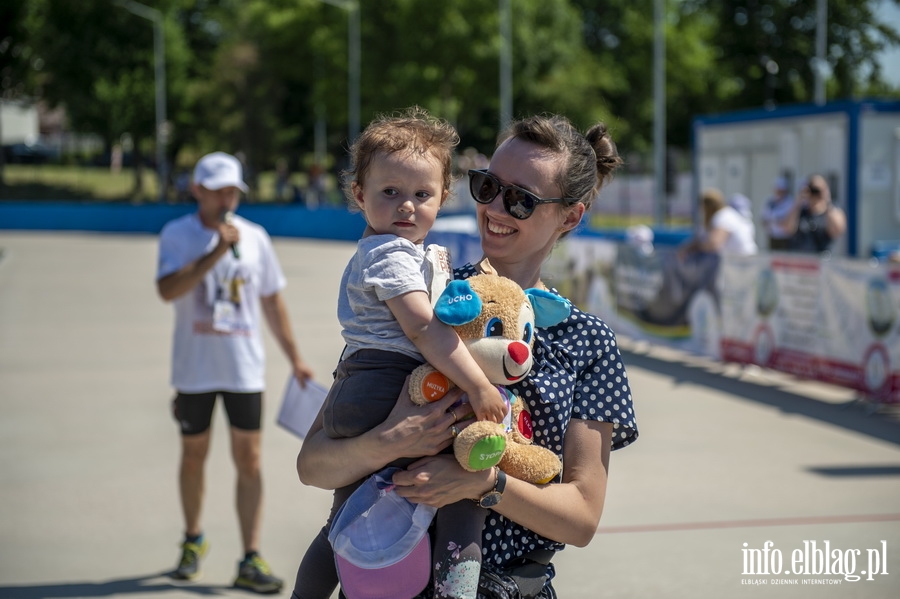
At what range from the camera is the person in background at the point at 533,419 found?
232 cm

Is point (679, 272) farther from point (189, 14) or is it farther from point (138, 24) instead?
point (189, 14)

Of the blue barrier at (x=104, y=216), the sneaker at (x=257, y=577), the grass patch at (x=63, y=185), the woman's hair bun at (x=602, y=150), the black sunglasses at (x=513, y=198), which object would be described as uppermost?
the grass patch at (x=63, y=185)

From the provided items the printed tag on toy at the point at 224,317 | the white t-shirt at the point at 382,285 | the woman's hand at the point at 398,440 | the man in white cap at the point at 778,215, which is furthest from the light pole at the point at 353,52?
the woman's hand at the point at 398,440

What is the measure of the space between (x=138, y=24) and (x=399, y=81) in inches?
571

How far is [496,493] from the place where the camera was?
232 centimetres

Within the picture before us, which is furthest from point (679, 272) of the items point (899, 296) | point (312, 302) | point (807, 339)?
point (312, 302)

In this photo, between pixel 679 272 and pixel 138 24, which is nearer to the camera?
pixel 679 272

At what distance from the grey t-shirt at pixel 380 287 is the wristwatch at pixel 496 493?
0.30 m

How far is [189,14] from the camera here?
70.2 m

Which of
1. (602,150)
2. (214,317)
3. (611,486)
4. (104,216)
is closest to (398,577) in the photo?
(602,150)

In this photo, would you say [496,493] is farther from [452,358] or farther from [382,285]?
[382,285]

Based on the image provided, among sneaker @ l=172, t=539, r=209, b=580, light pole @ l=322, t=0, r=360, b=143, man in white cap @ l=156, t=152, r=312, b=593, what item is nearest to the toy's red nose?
man in white cap @ l=156, t=152, r=312, b=593

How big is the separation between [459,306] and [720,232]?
33.0 feet

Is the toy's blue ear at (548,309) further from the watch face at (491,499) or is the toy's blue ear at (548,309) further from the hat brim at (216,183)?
the hat brim at (216,183)
